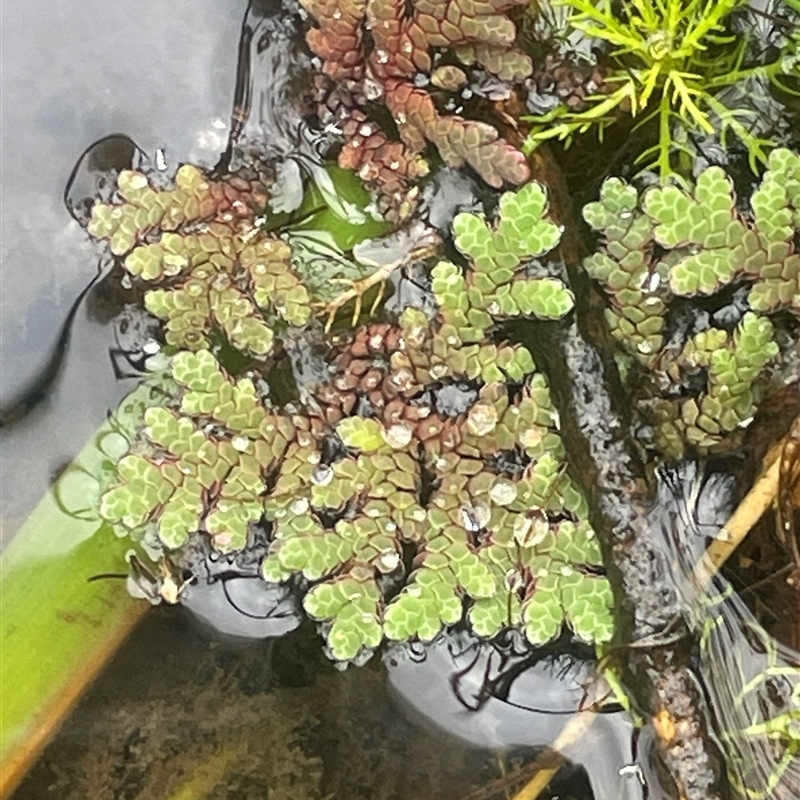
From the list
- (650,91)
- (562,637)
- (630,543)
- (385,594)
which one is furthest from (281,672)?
Answer: (650,91)

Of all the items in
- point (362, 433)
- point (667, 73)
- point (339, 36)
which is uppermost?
point (339, 36)

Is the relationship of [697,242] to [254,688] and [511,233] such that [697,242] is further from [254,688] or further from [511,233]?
[254,688]

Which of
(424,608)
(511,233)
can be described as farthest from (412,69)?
(424,608)

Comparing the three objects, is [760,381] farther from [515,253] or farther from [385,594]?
[385,594]

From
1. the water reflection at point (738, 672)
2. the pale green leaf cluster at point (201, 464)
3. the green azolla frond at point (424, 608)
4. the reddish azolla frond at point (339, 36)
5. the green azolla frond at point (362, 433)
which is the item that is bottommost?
the water reflection at point (738, 672)

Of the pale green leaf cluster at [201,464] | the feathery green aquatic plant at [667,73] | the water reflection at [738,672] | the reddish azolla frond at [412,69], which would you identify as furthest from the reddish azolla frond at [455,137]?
the water reflection at [738,672]

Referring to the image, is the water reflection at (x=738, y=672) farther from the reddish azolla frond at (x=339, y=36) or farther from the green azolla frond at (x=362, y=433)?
the reddish azolla frond at (x=339, y=36)

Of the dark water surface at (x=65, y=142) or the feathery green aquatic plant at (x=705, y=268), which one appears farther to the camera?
the dark water surface at (x=65, y=142)
